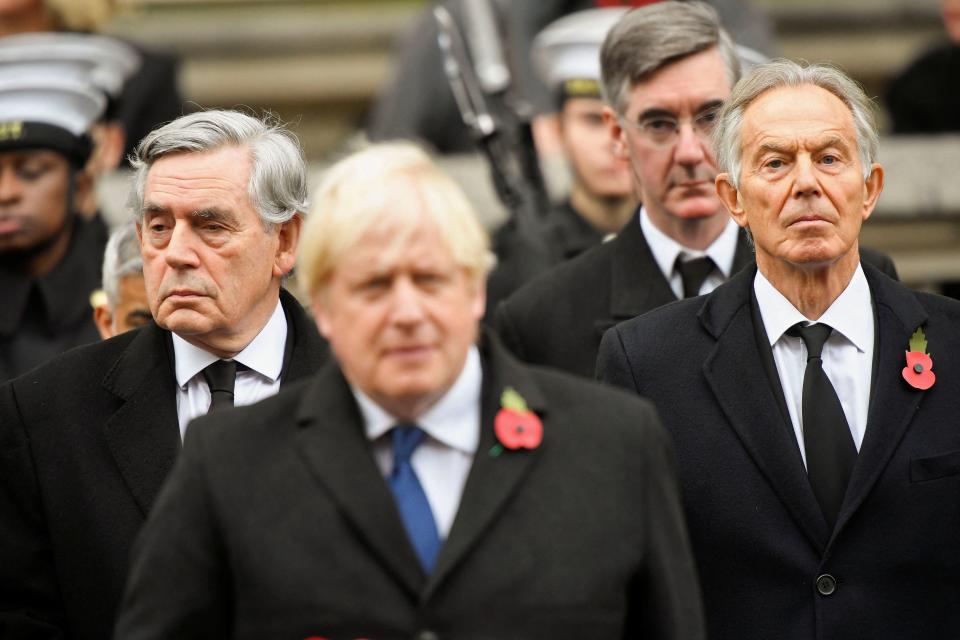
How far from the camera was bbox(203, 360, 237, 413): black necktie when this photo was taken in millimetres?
4785

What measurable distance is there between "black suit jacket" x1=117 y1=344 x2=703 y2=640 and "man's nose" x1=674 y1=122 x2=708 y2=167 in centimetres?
185

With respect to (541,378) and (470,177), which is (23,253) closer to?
(470,177)

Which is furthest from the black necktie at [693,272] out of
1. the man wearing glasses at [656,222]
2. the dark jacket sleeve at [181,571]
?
the dark jacket sleeve at [181,571]

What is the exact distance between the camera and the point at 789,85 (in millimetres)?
4746

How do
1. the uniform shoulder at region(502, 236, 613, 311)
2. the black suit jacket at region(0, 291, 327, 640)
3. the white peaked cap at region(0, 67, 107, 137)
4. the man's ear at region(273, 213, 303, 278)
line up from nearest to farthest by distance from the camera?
the black suit jacket at region(0, 291, 327, 640) < the man's ear at region(273, 213, 303, 278) < the uniform shoulder at region(502, 236, 613, 311) < the white peaked cap at region(0, 67, 107, 137)

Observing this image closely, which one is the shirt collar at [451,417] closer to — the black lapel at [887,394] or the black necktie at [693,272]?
the black lapel at [887,394]

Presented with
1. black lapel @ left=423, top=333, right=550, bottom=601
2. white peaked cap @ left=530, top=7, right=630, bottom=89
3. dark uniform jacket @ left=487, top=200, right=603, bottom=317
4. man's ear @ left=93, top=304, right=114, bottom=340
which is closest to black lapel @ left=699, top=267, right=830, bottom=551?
black lapel @ left=423, top=333, right=550, bottom=601

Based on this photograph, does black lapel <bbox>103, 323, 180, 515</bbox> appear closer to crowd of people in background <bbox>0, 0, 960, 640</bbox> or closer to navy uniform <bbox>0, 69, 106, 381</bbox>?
crowd of people in background <bbox>0, 0, 960, 640</bbox>

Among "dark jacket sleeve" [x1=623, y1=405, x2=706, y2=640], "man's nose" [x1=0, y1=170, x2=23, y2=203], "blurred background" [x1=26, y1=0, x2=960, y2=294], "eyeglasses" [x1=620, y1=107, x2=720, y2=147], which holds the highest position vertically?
"blurred background" [x1=26, y1=0, x2=960, y2=294]

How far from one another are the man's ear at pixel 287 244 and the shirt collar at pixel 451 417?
122cm

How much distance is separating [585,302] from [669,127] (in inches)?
22.4

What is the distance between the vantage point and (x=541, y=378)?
3885mm

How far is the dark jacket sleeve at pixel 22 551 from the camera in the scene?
178 inches

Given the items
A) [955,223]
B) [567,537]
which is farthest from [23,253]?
[955,223]
